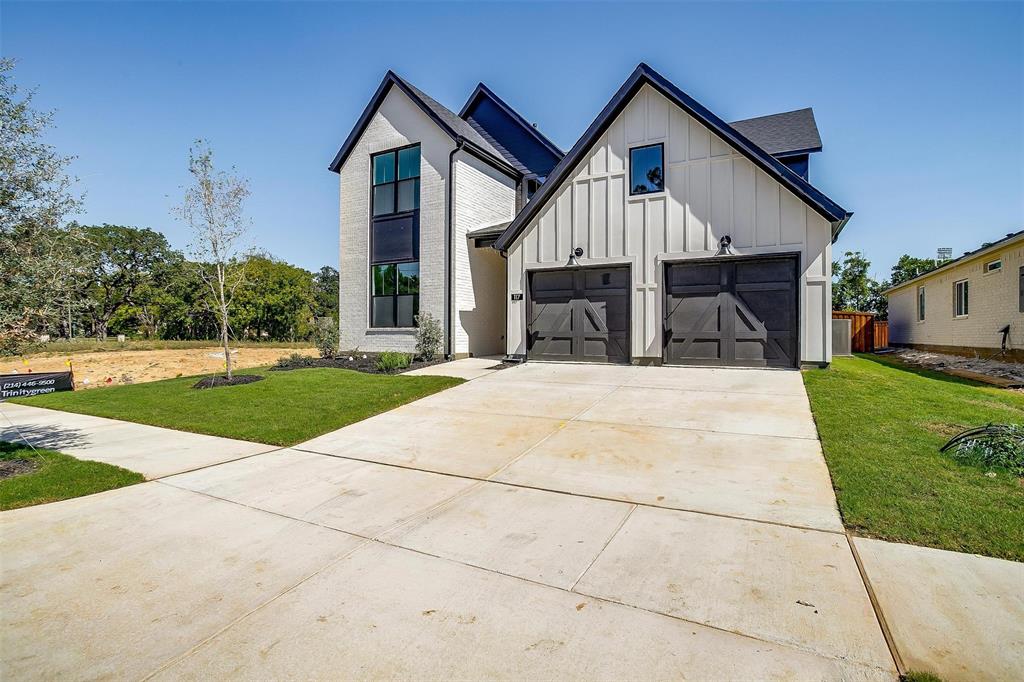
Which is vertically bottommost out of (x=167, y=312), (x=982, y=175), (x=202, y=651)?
(x=202, y=651)

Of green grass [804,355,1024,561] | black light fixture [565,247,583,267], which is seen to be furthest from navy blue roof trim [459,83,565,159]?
green grass [804,355,1024,561]

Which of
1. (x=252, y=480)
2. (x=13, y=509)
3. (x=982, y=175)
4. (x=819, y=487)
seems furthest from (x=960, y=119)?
(x=13, y=509)

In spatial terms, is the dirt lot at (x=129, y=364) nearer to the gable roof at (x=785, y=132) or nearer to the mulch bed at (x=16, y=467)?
the mulch bed at (x=16, y=467)

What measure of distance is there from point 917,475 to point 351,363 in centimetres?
1297

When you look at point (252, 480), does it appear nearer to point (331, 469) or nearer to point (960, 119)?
point (331, 469)

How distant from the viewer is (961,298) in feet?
53.4

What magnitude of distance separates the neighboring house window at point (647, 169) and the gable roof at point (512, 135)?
5988 millimetres

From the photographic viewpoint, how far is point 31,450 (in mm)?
6152

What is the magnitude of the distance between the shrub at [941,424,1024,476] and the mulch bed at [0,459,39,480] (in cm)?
992

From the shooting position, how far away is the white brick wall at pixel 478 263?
14.5 meters

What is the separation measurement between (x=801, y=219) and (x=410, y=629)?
37.7ft

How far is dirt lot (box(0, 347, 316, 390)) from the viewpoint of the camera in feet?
50.8

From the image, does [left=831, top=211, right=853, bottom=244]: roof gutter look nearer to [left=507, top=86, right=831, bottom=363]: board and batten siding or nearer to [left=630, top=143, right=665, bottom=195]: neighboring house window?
[left=507, top=86, right=831, bottom=363]: board and batten siding

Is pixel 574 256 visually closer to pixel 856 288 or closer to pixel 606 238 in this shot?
pixel 606 238
